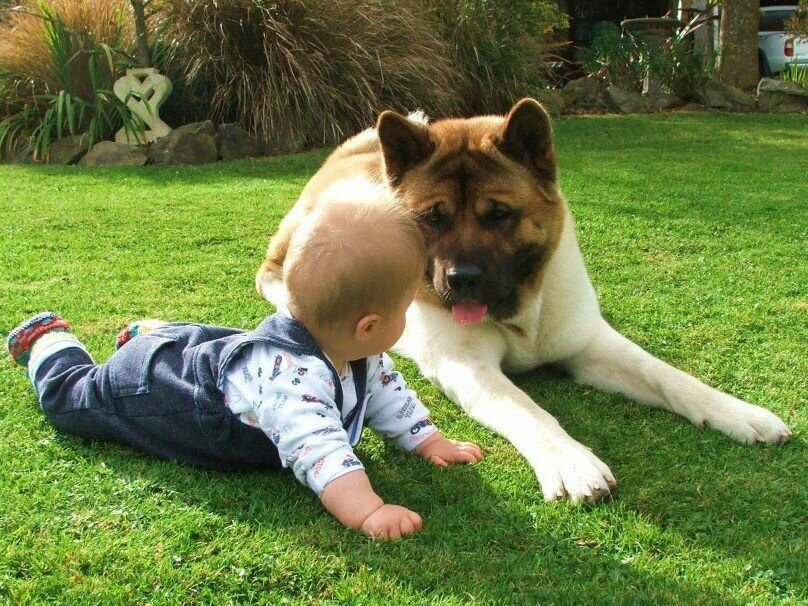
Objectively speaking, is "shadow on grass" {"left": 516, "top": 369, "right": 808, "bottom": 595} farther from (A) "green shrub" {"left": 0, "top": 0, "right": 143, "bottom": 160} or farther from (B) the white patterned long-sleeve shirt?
(A) "green shrub" {"left": 0, "top": 0, "right": 143, "bottom": 160}

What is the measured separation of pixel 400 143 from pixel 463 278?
697mm

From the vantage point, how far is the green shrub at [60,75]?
32.3 feet

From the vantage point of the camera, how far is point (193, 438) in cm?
259

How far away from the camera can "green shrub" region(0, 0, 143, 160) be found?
387 inches

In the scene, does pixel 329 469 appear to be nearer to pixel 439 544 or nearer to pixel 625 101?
pixel 439 544

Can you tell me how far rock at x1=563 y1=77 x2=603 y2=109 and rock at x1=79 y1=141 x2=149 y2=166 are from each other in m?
7.19

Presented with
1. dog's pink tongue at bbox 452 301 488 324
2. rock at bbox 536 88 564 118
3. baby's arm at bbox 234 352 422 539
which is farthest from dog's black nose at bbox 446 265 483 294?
rock at bbox 536 88 564 118

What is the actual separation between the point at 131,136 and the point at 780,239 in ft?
24.3

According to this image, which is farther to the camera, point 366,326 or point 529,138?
point 529,138

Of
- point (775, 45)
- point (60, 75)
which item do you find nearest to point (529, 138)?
point (60, 75)

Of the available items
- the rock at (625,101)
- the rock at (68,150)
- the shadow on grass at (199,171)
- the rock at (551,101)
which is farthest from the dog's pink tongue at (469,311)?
the rock at (625,101)

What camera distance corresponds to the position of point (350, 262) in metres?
2.34

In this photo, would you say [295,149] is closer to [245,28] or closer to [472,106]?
[245,28]

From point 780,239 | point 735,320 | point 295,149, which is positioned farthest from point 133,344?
point 295,149
